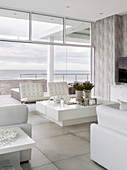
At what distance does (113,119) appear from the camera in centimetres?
205

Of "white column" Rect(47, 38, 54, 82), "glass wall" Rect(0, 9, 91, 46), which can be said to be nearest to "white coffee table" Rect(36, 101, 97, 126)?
"glass wall" Rect(0, 9, 91, 46)

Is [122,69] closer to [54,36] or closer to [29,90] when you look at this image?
[54,36]

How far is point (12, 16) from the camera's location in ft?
20.9

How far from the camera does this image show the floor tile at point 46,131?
3.35 m

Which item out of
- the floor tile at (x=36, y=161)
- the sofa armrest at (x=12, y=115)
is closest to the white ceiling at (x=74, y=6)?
the sofa armrest at (x=12, y=115)

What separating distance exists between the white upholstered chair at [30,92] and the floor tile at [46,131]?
1.69m

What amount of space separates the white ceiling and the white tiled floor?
3.56 m

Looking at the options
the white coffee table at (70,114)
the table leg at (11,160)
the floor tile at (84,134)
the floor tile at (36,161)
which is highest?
the white coffee table at (70,114)

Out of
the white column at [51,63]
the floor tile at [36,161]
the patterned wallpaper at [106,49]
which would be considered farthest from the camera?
the white column at [51,63]

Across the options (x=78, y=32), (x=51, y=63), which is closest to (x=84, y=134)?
(x=51, y=63)

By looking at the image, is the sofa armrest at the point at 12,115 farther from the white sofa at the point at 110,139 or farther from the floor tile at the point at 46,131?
the floor tile at the point at 46,131

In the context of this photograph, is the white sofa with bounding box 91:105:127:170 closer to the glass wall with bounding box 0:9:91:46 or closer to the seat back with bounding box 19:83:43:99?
the seat back with bounding box 19:83:43:99

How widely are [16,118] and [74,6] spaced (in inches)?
184

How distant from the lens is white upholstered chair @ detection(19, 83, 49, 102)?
554cm
